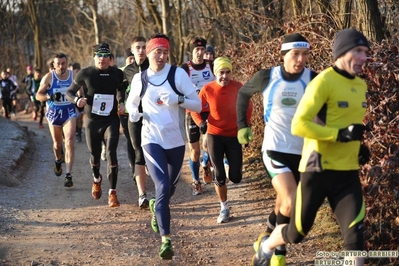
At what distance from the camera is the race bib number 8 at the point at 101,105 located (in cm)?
886

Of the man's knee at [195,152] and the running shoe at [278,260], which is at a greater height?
the man's knee at [195,152]

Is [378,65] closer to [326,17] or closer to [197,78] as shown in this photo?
[326,17]

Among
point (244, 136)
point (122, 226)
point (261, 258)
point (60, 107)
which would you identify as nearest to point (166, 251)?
point (261, 258)

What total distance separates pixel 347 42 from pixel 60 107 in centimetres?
639

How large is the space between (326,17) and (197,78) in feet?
8.02

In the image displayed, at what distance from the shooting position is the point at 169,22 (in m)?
20.8

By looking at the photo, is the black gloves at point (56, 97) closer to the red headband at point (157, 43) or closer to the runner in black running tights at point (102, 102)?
the runner in black running tights at point (102, 102)

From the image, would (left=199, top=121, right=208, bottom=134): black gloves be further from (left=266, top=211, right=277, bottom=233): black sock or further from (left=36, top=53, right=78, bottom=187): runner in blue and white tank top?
(left=36, top=53, right=78, bottom=187): runner in blue and white tank top

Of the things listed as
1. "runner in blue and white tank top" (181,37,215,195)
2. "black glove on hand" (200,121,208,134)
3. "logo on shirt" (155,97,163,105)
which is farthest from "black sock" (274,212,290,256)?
"runner in blue and white tank top" (181,37,215,195)

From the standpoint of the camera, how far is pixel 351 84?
16.0 feet

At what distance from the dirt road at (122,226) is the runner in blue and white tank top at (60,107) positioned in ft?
2.16

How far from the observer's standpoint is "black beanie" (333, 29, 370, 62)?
15.9ft

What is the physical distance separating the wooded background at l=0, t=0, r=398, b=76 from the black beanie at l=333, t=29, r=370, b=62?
3.16 metres

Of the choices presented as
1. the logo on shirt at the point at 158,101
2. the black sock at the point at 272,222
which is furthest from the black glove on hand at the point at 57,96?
the black sock at the point at 272,222
